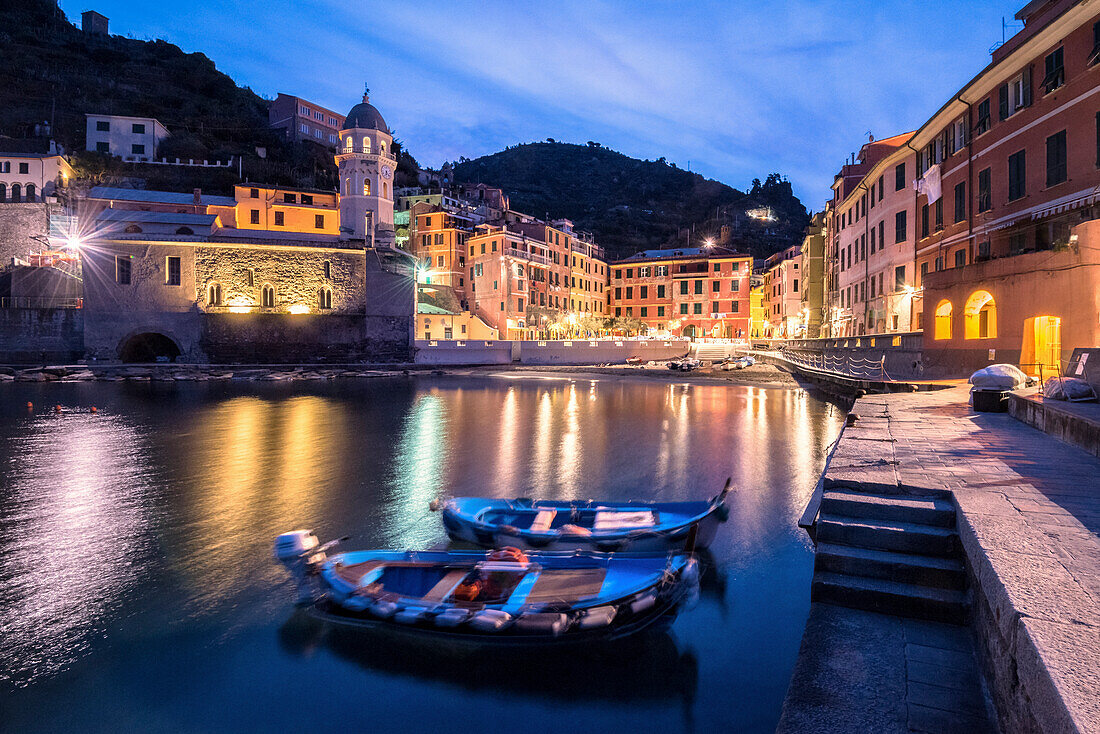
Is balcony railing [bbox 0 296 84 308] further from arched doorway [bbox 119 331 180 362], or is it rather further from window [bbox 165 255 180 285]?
window [bbox 165 255 180 285]

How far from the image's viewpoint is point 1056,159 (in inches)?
768

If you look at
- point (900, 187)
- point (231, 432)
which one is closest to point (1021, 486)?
point (231, 432)

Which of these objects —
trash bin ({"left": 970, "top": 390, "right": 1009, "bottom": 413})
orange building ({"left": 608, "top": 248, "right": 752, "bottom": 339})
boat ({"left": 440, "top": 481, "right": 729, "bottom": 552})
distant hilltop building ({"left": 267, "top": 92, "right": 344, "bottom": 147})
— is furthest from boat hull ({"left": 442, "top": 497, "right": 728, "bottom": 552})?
distant hilltop building ({"left": 267, "top": 92, "right": 344, "bottom": 147})

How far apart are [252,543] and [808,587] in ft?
28.9

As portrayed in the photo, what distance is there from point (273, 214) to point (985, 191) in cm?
5773

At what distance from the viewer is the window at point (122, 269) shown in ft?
155

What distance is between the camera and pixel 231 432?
21734 mm

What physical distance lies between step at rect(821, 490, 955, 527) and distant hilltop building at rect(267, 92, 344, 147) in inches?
3511

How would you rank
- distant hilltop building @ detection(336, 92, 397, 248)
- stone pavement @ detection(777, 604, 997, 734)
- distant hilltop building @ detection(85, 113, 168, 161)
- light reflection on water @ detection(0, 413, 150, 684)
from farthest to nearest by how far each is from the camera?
distant hilltop building @ detection(85, 113, 168, 161) → distant hilltop building @ detection(336, 92, 397, 248) → light reflection on water @ detection(0, 413, 150, 684) → stone pavement @ detection(777, 604, 997, 734)

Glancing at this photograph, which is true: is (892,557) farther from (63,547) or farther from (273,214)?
(273,214)

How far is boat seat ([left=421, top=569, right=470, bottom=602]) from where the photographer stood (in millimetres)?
6102

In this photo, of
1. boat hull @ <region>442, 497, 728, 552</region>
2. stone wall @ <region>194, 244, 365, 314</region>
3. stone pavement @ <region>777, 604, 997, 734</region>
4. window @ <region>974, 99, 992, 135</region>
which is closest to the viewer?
stone pavement @ <region>777, 604, 997, 734</region>

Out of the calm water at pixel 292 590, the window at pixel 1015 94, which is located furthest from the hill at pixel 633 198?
the calm water at pixel 292 590

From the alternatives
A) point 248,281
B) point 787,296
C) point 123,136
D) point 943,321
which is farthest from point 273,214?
point 943,321
